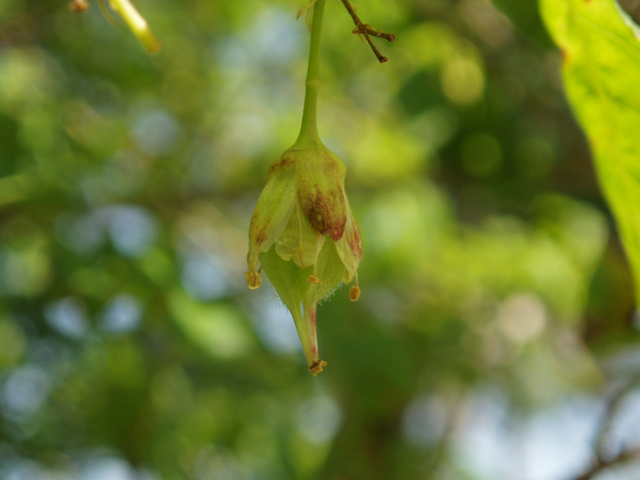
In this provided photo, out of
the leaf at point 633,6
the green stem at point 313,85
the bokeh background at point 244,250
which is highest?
the green stem at point 313,85

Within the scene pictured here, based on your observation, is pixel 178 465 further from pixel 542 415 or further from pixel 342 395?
pixel 542 415

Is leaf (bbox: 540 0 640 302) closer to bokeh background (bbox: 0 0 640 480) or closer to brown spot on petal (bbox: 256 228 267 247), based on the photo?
brown spot on petal (bbox: 256 228 267 247)

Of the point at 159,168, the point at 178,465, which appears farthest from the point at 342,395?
the point at 159,168

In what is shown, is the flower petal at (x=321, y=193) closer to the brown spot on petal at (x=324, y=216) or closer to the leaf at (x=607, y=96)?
the brown spot on petal at (x=324, y=216)

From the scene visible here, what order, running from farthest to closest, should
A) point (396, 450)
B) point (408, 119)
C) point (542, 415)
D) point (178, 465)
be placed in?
point (542, 415) < point (396, 450) < point (178, 465) < point (408, 119)

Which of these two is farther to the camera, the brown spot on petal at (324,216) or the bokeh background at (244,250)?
the bokeh background at (244,250)

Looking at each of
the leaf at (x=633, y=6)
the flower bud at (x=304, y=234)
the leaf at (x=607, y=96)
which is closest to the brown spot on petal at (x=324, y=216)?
the flower bud at (x=304, y=234)


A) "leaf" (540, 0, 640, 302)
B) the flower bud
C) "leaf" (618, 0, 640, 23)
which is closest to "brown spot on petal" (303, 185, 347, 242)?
the flower bud
